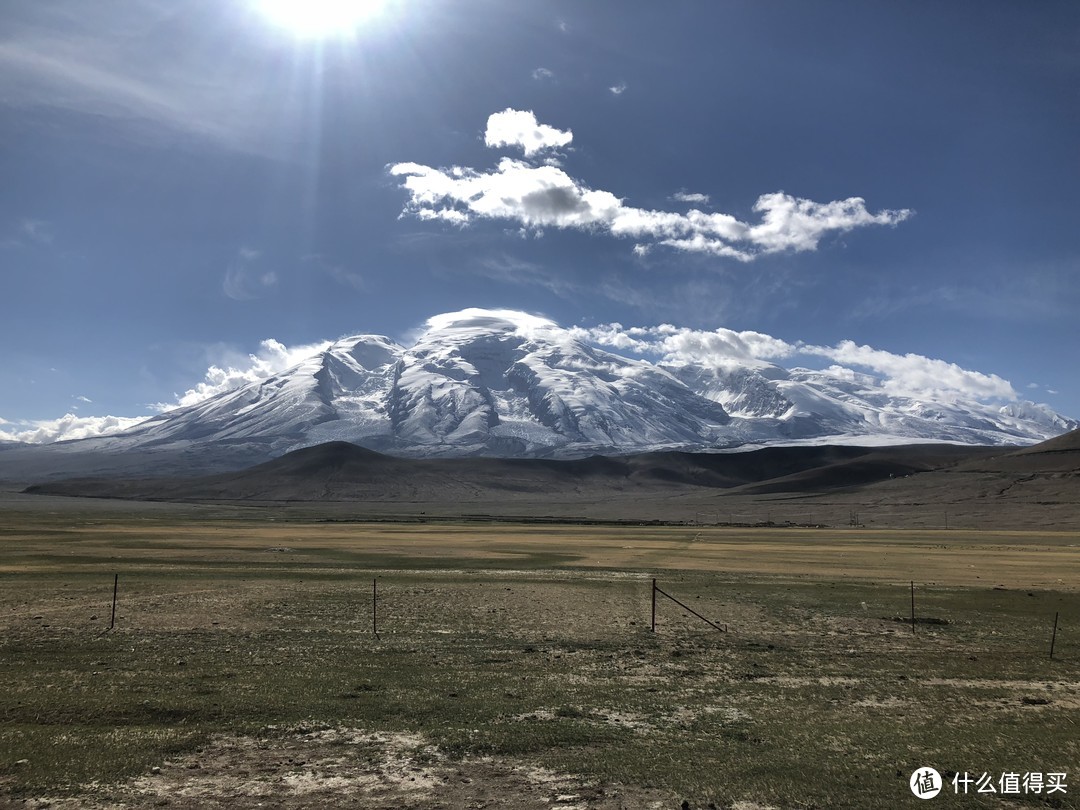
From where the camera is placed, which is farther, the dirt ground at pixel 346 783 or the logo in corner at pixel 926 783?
the logo in corner at pixel 926 783

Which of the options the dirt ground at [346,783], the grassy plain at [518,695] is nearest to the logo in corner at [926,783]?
the grassy plain at [518,695]

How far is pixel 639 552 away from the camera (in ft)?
220

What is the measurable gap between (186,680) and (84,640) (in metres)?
6.99

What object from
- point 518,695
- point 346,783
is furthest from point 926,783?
point 346,783

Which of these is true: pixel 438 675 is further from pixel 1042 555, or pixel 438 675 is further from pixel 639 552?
pixel 1042 555

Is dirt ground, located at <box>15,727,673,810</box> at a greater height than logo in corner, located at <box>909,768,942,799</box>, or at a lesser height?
greater

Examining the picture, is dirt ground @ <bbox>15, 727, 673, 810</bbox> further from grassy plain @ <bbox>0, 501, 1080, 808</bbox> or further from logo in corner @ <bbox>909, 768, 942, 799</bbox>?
logo in corner @ <bbox>909, 768, 942, 799</bbox>

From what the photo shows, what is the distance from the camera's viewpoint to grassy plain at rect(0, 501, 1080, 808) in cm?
1195

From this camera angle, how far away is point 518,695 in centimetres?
1695

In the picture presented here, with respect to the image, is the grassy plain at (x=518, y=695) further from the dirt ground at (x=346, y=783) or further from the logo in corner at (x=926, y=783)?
the logo in corner at (x=926, y=783)

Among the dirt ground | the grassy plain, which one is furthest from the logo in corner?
the dirt ground

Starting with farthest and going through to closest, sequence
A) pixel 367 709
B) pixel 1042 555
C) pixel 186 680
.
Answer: pixel 1042 555
pixel 186 680
pixel 367 709

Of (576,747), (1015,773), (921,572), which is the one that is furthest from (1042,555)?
(576,747)

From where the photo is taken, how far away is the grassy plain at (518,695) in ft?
39.2
